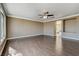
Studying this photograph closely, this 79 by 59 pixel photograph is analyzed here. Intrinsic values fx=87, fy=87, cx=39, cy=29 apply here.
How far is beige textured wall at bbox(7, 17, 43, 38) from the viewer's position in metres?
10.0

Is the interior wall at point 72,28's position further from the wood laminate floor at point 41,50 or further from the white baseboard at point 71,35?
the wood laminate floor at point 41,50

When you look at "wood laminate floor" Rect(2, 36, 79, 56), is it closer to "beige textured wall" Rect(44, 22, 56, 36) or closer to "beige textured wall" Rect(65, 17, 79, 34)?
"beige textured wall" Rect(65, 17, 79, 34)

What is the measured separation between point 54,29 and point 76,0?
1057cm

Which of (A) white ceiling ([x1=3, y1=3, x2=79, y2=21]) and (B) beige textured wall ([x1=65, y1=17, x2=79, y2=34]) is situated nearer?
(A) white ceiling ([x1=3, y1=3, x2=79, y2=21])

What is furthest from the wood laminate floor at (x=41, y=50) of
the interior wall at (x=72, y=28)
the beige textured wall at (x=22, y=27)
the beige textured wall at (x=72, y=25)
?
the beige textured wall at (x=22, y=27)

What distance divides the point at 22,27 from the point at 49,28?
4563mm

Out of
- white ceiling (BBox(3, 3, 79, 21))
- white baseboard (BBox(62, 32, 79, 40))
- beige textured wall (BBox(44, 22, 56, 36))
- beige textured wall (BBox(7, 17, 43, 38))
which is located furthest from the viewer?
beige textured wall (BBox(44, 22, 56, 36))

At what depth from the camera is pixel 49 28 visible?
45.4ft

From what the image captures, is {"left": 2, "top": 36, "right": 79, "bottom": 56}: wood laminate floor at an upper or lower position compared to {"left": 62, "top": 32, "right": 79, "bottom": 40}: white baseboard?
upper

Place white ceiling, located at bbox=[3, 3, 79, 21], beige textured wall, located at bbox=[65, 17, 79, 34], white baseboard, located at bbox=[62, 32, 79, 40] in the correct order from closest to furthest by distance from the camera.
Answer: white ceiling, located at bbox=[3, 3, 79, 21] → white baseboard, located at bbox=[62, 32, 79, 40] → beige textured wall, located at bbox=[65, 17, 79, 34]

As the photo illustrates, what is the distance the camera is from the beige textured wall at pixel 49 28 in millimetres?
12996

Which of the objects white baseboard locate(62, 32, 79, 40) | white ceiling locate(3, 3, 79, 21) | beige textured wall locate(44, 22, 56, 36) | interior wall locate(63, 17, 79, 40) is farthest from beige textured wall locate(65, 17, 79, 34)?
beige textured wall locate(44, 22, 56, 36)

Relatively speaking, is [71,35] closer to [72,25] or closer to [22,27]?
[72,25]

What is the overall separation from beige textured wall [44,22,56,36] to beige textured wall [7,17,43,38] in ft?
2.72
